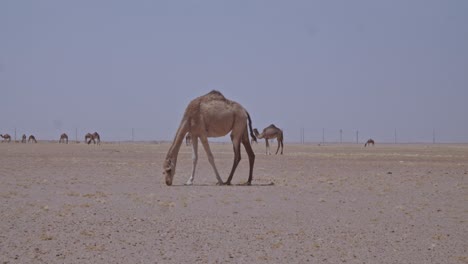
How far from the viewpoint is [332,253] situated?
8.64m

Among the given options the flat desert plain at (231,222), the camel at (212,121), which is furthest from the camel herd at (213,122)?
the flat desert plain at (231,222)

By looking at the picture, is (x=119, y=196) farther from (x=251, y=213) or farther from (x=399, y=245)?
(x=399, y=245)

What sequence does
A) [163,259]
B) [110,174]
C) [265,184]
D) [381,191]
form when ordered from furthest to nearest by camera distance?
[110,174]
[265,184]
[381,191]
[163,259]

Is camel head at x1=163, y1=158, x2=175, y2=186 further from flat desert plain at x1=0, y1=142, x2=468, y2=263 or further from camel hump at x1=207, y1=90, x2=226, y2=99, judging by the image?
camel hump at x1=207, y1=90, x2=226, y2=99

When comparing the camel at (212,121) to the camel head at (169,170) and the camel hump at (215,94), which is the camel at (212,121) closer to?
the camel hump at (215,94)

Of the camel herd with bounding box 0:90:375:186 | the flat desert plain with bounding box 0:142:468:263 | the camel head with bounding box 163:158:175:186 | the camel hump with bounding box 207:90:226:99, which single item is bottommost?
the flat desert plain with bounding box 0:142:468:263

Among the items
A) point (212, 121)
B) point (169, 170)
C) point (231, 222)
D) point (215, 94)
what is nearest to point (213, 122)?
point (212, 121)

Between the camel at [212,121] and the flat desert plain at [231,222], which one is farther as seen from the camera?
the camel at [212,121]

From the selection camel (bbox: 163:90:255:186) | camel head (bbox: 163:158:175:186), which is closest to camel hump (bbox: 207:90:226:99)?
camel (bbox: 163:90:255:186)

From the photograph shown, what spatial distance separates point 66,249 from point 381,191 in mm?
10042

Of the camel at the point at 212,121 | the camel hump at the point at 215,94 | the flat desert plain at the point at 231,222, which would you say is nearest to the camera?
the flat desert plain at the point at 231,222

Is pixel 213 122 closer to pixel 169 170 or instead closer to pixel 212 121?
pixel 212 121

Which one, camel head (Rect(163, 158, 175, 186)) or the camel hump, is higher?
the camel hump

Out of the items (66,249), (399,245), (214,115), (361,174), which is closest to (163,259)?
(66,249)
